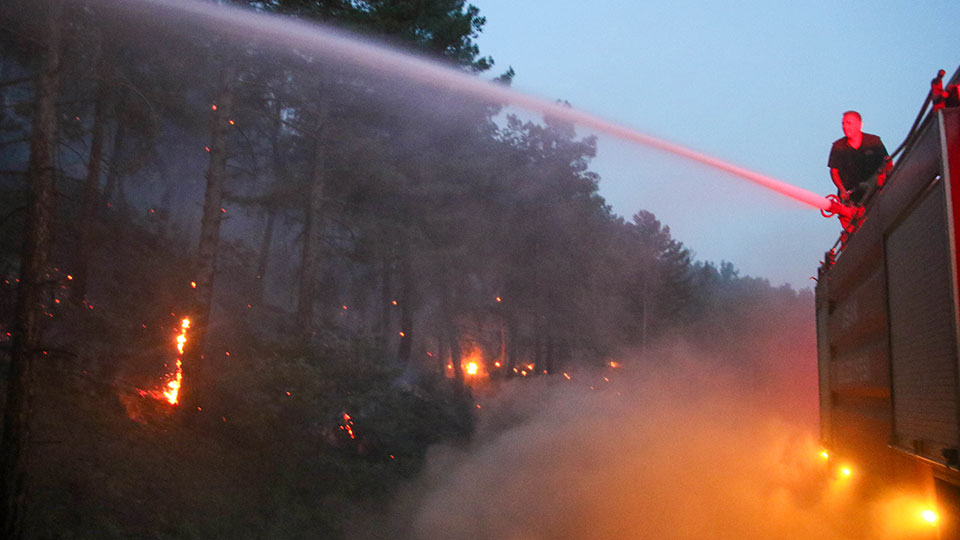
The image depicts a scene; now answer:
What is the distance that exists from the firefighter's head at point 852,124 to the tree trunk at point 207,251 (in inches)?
401

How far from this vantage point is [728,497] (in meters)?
12.2

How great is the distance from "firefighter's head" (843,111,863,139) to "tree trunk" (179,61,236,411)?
33.5ft

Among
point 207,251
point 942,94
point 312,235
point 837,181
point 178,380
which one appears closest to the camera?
point 942,94

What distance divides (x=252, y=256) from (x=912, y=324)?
32233 mm

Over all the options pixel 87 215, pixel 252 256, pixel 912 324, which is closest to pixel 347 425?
pixel 87 215

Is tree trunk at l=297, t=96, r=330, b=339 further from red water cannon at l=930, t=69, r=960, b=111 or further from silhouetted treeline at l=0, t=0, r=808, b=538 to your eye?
red water cannon at l=930, t=69, r=960, b=111

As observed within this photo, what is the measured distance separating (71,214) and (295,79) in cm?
749

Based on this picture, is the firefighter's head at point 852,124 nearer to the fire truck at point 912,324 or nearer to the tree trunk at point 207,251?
the fire truck at point 912,324

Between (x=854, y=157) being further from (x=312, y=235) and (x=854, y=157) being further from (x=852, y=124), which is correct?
(x=312, y=235)

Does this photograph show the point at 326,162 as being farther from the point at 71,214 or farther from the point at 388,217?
the point at 71,214

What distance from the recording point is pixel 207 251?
1352 centimetres

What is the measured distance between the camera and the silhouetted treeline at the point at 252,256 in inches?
408

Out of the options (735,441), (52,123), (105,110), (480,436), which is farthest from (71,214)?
(735,441)

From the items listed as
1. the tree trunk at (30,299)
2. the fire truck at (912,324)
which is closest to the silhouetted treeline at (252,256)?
the tree trunk at (30,299)
